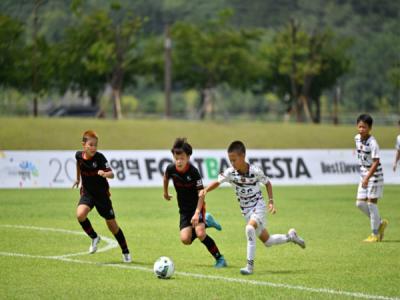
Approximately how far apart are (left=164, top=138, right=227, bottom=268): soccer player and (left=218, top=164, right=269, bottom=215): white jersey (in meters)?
0.51

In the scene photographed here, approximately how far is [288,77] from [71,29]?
19.2 metres

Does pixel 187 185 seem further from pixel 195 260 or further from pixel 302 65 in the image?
pixel 302 65

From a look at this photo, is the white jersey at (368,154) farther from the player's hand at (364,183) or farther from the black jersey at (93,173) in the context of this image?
the black jersey at (93,173)

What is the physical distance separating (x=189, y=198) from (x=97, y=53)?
148 ft

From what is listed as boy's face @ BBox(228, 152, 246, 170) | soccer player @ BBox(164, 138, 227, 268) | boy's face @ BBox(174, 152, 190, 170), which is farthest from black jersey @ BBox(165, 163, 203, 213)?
boy's face @ BBox(228, 152, 246, 170)

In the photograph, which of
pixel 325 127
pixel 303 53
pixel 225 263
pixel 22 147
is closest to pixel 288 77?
pixel 303 53

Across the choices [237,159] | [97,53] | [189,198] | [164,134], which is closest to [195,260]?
[189,198]

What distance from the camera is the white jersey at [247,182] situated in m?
11.1

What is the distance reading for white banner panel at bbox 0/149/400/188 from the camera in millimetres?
28219

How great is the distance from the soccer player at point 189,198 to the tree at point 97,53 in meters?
43.0

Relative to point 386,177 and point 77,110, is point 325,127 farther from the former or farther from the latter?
point 77,110

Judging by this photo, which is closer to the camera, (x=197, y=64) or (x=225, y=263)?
(x=225, y=263)

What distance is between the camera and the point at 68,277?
1063 cm

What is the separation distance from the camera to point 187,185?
11.6 m
